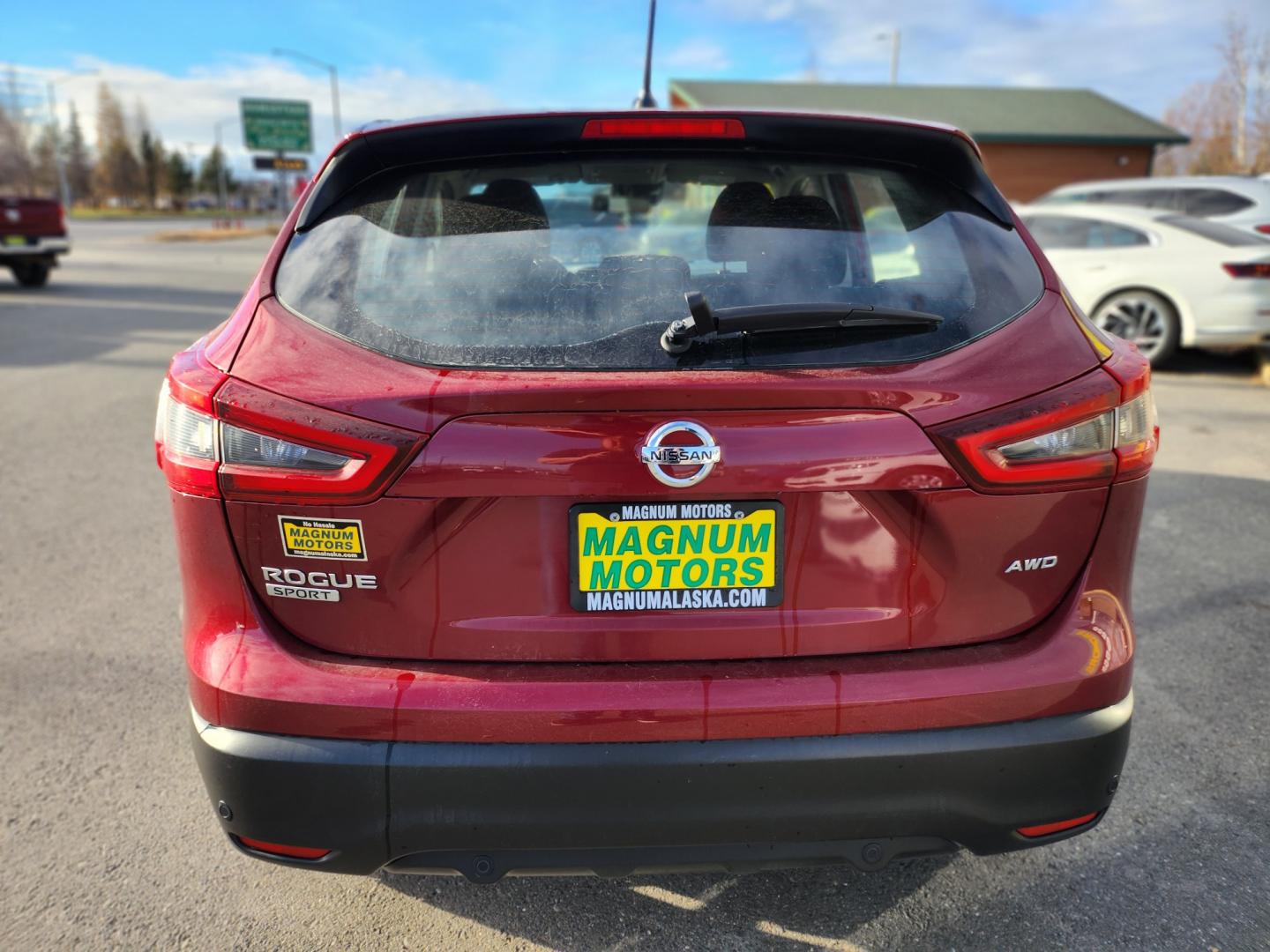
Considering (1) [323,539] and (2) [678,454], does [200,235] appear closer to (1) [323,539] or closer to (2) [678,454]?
(1) [323,539]

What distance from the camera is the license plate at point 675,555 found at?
1.64 metres

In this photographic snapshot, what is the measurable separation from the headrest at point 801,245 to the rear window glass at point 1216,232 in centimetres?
838

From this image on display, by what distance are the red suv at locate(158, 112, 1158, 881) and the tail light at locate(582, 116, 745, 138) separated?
1.18 ft

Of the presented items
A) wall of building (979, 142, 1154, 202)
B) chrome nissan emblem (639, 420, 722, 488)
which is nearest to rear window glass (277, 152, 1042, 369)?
chrome nissan emblem (639, 420, 722, 488)

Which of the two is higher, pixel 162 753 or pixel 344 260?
pixel 344 260

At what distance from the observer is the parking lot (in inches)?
83.3

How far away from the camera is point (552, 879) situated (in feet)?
7.64

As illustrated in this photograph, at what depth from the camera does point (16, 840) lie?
2432 millimetres

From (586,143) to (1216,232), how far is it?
29.2 ft

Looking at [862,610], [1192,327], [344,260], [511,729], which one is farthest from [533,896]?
[1192,327]

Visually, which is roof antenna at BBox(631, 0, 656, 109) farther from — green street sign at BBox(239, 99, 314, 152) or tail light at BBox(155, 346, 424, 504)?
green street sign at BBox(239, 99, 314, 152)

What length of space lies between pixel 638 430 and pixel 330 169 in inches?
36.8

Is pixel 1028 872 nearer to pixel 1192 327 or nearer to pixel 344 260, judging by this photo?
pixel 344 260

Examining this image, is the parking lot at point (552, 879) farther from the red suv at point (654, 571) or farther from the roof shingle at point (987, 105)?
the roof shingle at point (987, 105)
